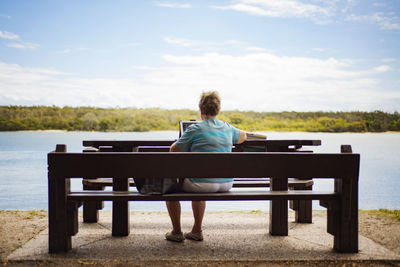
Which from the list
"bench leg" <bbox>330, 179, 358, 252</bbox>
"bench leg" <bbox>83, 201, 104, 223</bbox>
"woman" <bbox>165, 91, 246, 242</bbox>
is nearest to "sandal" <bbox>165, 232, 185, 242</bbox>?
"woman" <bbox>165, 91, 246, 242</bbox>

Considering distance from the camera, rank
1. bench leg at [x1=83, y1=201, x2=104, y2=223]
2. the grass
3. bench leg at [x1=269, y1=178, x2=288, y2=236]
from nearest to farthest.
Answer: bench leg at [x1=269, y1=178, x2=288, y2=236], bench leg at [x1=83, y1=201, x2=104, y2=223], the grass

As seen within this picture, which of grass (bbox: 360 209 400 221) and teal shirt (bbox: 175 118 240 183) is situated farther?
grass (bbox: 360 209 400 221)

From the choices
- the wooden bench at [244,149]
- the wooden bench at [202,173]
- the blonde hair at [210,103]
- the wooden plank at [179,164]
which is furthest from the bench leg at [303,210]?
the blonde hair at [210,103]

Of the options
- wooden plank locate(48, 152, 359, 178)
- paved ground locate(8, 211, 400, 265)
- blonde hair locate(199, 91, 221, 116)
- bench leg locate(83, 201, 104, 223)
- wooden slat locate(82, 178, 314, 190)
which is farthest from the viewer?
bench leg locate(83, 201, 104, 223)

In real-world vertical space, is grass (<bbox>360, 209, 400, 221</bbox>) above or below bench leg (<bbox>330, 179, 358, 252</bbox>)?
below

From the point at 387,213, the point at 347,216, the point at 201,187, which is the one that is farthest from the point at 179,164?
the point at 387,213

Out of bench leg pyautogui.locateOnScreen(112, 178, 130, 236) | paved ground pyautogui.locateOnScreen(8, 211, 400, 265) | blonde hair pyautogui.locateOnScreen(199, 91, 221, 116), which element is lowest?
paved ground pyautogui.locateOnScreen(8, 211, 400, 265)

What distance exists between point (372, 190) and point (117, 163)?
6905 mm

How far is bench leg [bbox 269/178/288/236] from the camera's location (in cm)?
357

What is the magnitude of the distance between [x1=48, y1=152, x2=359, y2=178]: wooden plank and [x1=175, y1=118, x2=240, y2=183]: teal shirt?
0.65 ft

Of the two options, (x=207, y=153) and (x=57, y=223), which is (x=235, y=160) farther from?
(x=57, y=223)

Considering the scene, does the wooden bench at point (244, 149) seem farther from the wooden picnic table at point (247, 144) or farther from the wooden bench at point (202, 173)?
the wooden bench at point (202, 173)

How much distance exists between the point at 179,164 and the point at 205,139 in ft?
1.04

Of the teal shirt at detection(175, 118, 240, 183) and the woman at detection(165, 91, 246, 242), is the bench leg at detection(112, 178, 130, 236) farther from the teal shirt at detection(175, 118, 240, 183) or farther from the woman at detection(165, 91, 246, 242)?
the teal shirt at detection(175, 118, 240, 183)
